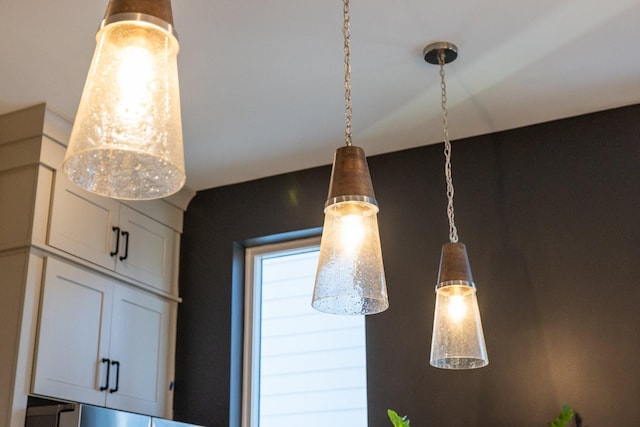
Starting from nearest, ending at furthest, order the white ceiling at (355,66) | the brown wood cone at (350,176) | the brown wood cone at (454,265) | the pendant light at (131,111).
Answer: the pendant light at (131,111), the brown wood cone at (350,176), the brown wood cone at (454,265), the white ceiling at (355,66)

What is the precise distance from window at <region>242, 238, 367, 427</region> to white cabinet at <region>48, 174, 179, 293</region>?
42 centimetres

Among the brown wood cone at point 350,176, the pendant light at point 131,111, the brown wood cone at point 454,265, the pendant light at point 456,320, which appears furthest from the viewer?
the brown wood cone at point 454,265

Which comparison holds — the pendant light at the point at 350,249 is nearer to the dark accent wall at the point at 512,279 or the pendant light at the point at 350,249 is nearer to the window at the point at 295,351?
the dark accent wall at the point at 512,279

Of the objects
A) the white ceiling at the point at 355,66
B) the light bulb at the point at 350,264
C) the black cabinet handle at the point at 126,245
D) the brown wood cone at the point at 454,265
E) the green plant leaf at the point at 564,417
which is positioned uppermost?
the white ceiling at the point at 355,66

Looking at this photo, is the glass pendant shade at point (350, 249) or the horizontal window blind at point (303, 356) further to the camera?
the horizontal window blind at point (303, 356)

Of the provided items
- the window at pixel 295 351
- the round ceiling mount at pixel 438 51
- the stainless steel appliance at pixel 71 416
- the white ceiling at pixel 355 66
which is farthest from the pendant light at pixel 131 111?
the window at pixel 295 351

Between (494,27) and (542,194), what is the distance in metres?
0.90

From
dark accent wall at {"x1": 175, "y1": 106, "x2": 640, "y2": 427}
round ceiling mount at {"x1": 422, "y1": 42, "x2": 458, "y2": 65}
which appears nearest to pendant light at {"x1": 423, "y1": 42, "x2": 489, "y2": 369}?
round ceiling mount at {"x1": 422, "y1": 42, "x2": 458, "y2": 65}

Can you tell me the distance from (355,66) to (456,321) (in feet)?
3.70

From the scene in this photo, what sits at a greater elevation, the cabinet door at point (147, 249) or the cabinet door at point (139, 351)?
the cabinet door at point (147, 249)

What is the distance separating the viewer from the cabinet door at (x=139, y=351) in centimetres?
358

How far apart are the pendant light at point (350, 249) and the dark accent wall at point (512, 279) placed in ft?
5.42

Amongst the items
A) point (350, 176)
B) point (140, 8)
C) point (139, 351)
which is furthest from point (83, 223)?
point (140, 8)

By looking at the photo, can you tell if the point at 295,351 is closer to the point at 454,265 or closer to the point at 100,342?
the point at 100,342
